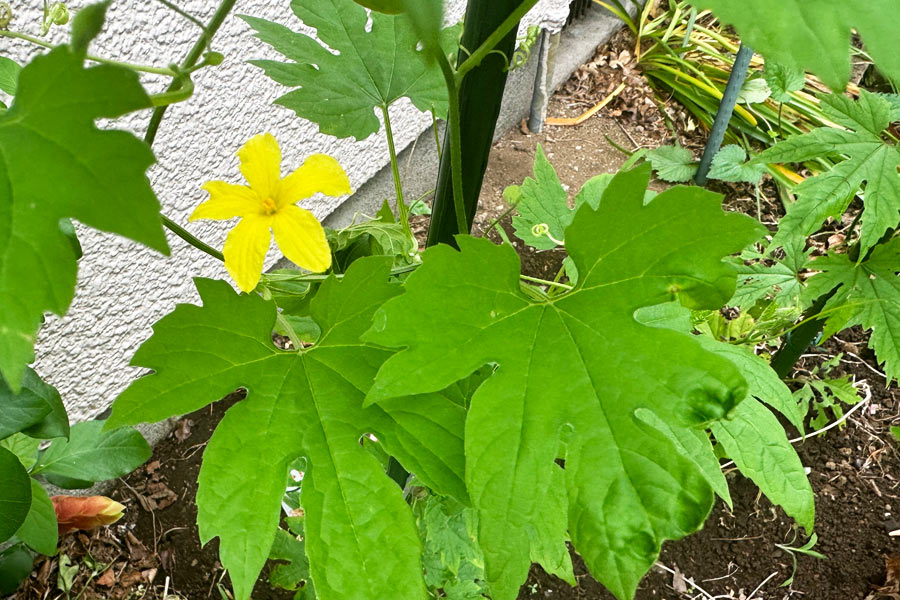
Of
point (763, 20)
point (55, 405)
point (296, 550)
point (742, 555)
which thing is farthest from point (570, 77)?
point (763, 20)

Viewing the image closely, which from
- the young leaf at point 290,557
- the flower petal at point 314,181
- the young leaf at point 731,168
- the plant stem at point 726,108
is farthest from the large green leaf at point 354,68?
the young leaf at point 731,168

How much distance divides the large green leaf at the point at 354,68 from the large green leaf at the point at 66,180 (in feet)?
1.45

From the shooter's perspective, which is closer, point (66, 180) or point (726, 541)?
point (66, 180)

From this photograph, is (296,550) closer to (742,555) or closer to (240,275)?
(240,275)

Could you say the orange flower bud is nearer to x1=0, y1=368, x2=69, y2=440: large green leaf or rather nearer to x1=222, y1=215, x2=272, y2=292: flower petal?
x1=0, y1=368, x2=69, y2=440: large green leaf

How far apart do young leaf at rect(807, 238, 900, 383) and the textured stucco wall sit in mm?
866

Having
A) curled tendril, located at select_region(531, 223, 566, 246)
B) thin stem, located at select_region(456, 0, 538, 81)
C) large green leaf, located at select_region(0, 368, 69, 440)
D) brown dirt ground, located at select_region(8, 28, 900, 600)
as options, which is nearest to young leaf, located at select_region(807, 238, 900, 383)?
brown dirt ground, located at select_region(8, 28, 900, 600)

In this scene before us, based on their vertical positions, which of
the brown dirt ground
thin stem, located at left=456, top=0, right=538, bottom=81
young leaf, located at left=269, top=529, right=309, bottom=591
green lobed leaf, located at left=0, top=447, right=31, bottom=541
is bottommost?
the brown dirt ground

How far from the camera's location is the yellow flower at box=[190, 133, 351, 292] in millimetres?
556

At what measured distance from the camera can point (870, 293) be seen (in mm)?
1322

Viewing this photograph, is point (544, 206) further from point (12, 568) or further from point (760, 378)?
point (12, 568)

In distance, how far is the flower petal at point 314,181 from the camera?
575mm

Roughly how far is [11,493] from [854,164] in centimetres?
131

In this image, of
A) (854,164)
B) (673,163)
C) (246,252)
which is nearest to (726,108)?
(673,163)
